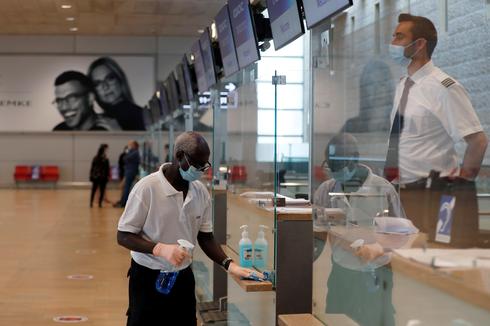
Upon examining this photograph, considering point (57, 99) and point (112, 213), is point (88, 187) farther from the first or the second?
point (112, 213)

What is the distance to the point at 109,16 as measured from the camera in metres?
21.6

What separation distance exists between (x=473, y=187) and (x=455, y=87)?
0.41m

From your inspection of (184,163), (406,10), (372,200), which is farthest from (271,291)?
(406,10)

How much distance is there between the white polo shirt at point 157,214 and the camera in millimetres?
3617

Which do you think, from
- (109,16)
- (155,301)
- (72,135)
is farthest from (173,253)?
(72,135)

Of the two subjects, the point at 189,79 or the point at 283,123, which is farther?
the point at 189,79

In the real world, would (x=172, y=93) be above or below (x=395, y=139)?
above

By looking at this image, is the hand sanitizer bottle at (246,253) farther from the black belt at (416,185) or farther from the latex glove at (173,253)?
the black belt at (416,185)

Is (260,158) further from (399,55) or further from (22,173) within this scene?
(22,173)

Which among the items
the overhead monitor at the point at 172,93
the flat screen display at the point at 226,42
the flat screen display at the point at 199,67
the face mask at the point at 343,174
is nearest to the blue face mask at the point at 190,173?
the face mask at the point at 343,174

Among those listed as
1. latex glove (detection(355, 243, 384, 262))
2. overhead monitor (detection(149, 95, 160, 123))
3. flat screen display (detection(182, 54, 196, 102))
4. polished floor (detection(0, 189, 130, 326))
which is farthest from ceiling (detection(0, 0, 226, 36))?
latex glove (detection(355, 243, 384, 262))

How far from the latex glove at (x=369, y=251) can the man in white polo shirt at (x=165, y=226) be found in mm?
967

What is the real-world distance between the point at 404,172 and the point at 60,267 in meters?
7.68

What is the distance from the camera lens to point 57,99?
27.5 m
